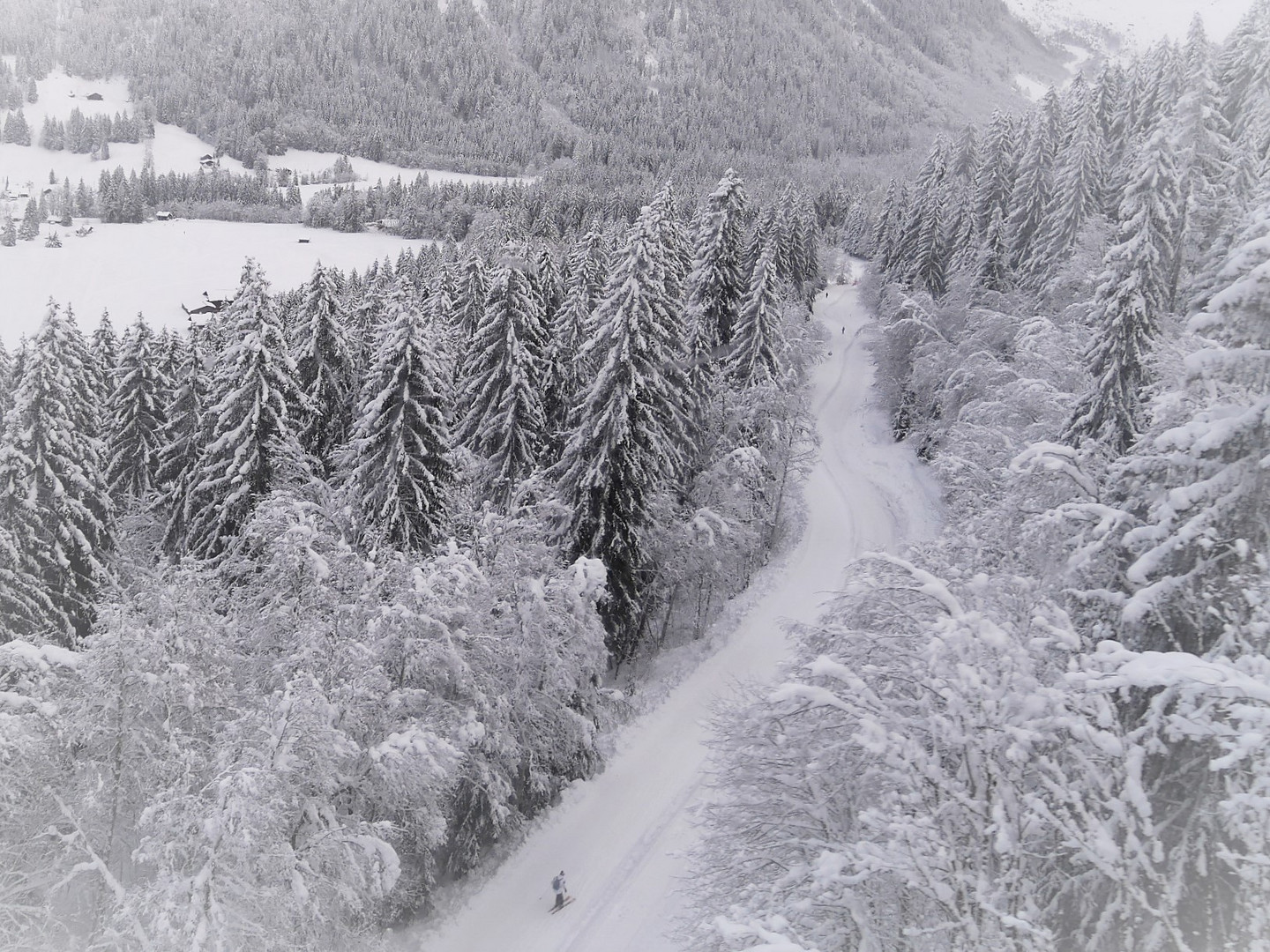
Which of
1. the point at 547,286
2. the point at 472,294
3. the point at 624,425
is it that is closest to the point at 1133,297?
the point at 624,425

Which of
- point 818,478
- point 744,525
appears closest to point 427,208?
point 818,478

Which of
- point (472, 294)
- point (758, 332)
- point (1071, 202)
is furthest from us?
point (1071, 202)

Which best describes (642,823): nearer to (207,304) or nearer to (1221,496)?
(1221,496)

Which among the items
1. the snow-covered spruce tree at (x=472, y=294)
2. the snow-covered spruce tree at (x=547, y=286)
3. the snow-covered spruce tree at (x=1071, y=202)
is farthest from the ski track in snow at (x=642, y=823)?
the snow-covered spruce tree at (x=472, y=294)

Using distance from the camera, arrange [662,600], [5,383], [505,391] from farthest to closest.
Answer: [662,600], [5,383], [505,391]

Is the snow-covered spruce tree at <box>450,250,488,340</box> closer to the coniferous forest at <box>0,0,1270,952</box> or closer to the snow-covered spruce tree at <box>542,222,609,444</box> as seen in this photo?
the coniferous forest at <box>0,0,1270,952</box>

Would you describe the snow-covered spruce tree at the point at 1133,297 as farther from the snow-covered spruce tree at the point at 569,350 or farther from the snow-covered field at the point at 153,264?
the snow-covered field at the point at 153,264
